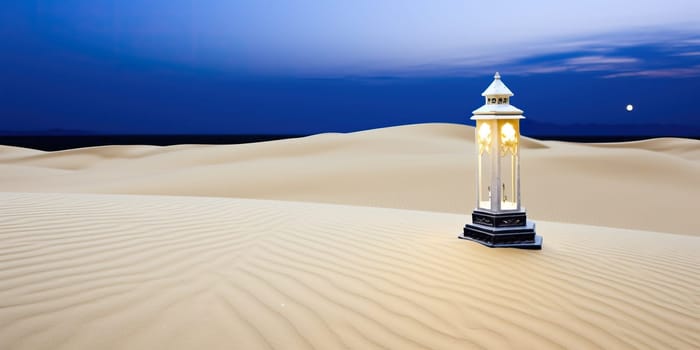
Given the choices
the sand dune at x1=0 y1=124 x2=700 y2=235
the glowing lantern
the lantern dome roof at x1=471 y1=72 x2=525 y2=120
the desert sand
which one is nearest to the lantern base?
the glowing lantern

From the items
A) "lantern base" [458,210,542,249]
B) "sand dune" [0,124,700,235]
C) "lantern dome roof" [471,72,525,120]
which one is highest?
"lantern dome roof" [471,72,525,120]

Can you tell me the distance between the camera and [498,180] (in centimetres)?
580

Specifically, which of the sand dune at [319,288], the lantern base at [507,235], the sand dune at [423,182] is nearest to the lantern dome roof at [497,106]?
the lantern base at [507,235]

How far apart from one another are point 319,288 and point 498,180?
2896mm

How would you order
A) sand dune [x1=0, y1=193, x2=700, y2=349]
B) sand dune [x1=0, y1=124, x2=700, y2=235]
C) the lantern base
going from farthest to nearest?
1. sand dune [x1=0, y1=124, x2=700, y2=235]
2. the lantern base
3. sand dune [x1=0, y1=193, x2=700, y2=349]

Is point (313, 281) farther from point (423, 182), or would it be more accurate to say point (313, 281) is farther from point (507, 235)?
point (423, 182)

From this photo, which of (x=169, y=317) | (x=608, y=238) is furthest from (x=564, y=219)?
(x=169, y=317)

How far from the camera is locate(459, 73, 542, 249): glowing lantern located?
18.1 feet

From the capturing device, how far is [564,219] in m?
11.5

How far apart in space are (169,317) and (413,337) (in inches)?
61.8

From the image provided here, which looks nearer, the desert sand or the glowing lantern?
the desert sand

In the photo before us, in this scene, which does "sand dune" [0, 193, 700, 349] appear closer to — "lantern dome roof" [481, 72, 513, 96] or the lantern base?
the lantern base

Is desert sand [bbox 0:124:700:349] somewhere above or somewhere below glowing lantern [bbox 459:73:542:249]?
below

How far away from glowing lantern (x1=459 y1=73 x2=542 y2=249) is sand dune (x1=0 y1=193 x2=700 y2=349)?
9.8 inches
